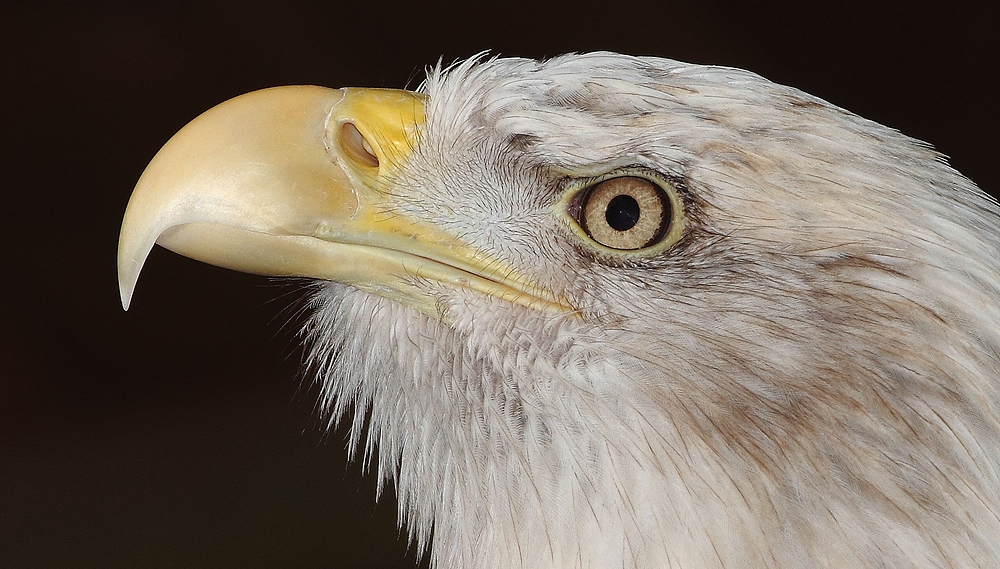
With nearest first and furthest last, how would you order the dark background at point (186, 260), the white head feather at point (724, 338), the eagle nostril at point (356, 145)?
the white head feather at point (724, 338) < the eagle nostril at point (356, 145) < the dark background at point (186, 260)

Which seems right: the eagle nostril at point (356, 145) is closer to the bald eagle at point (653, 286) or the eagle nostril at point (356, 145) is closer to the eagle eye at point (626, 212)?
the bald eagle at point (653, 286)

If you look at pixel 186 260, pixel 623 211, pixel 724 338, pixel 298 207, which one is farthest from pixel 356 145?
pixel 186 260

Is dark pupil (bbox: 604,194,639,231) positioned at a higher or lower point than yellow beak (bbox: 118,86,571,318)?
higher

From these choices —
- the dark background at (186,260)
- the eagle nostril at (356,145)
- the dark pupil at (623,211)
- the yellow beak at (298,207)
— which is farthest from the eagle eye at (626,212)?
the dark background at (186,260)

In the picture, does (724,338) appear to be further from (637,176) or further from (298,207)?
(298,207)

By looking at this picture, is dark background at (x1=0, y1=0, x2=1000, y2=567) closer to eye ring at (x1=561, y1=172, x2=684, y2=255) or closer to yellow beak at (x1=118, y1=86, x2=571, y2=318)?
yellow beak at (x1=118, y1=86, x2=571, y2=318)

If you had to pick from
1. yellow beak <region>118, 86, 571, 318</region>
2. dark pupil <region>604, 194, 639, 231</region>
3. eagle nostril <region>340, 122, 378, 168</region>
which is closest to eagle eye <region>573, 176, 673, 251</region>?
dark pupil <region>604, 194, 639, 231</region>

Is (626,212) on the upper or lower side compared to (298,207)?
upper
